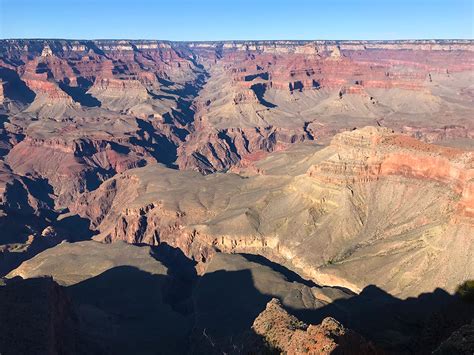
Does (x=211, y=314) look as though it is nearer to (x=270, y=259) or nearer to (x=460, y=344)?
(x=270, y=259)

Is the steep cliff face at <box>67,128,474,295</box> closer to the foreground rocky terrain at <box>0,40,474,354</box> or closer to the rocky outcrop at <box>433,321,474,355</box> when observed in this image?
the foreground rocky terrain at <box>0,40,474,354</box>

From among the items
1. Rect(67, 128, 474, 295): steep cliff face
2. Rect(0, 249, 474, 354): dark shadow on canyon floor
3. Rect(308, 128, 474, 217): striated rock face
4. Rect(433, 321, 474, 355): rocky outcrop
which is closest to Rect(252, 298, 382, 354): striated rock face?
Rect(0, 249, 474, 354): dark shadow on canyon floor

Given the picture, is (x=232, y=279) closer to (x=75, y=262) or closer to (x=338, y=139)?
(x=75, y=262)

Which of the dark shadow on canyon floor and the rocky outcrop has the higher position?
the rocky outcrop

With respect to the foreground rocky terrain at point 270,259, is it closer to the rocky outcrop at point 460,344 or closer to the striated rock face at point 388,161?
the striated rock face at point 388,161

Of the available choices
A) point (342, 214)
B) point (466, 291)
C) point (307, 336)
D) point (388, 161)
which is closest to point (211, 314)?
point (307, 336)
